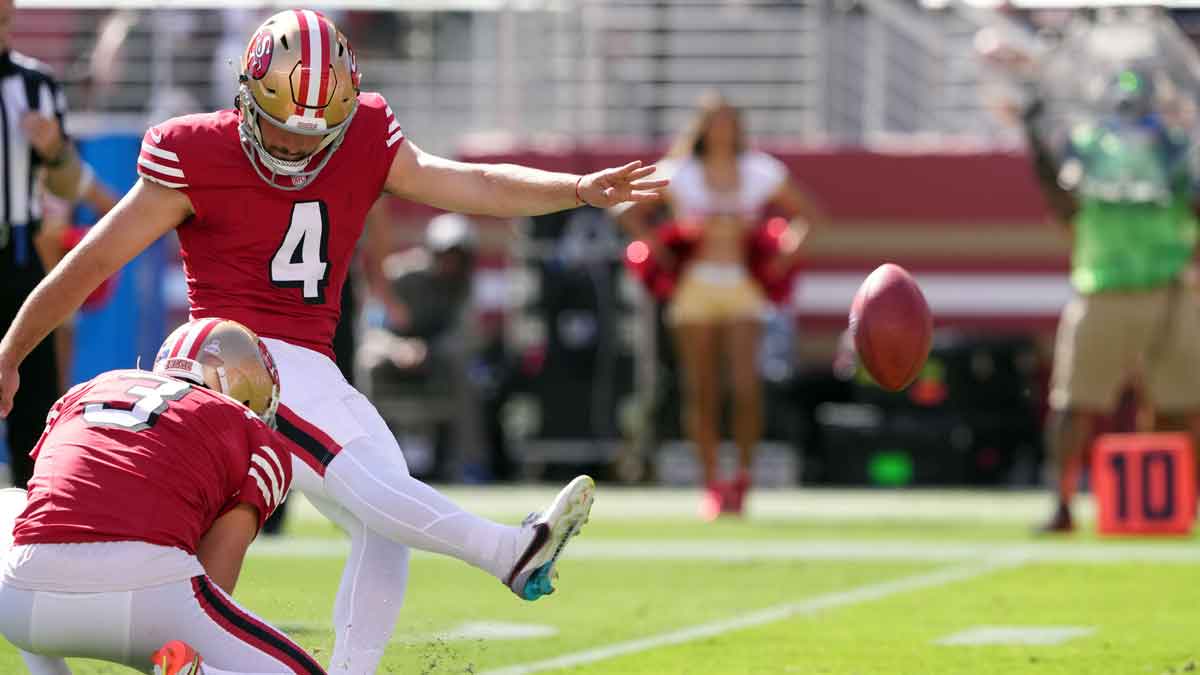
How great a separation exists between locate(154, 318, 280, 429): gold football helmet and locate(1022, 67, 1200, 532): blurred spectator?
625cm

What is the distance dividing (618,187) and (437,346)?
9370 mm

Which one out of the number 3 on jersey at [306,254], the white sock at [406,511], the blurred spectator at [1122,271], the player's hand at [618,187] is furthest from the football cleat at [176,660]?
the blurred spectator at [1122,271]

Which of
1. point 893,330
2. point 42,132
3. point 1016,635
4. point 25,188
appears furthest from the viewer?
point 25,188

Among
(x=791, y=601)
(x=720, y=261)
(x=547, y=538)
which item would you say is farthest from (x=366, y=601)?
(x=720, y=261)

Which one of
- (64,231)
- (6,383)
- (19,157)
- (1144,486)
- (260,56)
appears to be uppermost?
(260,56)

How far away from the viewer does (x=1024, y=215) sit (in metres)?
14.6

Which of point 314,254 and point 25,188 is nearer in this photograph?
point 314,254

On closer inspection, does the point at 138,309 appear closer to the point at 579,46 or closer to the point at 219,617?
the point at 579,46

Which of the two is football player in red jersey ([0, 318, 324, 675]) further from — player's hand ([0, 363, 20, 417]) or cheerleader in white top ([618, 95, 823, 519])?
cheerleader in white top ([618, 95, 823, 519])

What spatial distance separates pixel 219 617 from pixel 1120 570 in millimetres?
5228

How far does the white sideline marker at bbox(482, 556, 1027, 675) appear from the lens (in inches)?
241

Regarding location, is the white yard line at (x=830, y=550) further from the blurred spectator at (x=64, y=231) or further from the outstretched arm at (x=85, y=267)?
the outstretched arm at (x=85, y=267)

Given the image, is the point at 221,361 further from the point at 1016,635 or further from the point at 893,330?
the point at 1016,635

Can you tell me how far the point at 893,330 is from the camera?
19.9 ft
